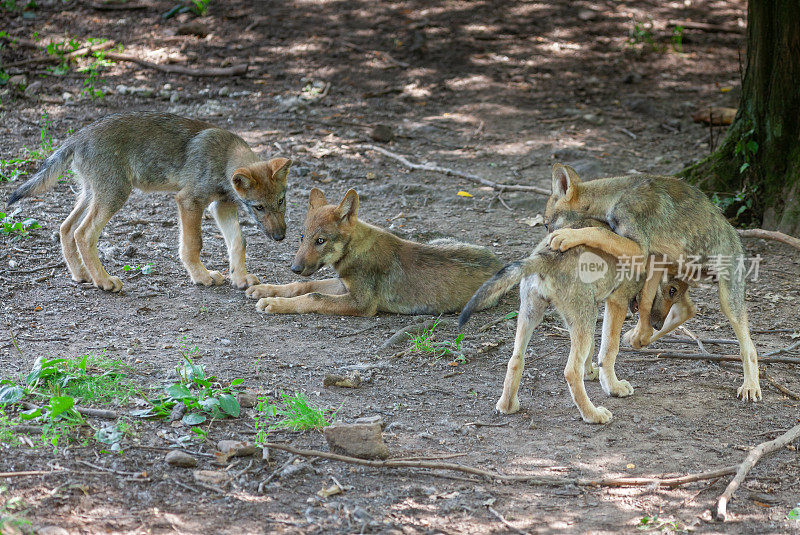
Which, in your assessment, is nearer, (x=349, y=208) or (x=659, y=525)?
(x=659, y=525)

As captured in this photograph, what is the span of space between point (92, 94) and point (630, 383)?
881 cm

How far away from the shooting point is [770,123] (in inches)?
331

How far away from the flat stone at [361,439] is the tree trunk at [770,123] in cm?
562

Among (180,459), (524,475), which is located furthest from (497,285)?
(180,459)

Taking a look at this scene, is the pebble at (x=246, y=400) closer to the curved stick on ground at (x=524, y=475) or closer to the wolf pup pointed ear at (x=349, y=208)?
the curved stick on ground at (x=524, y=475)

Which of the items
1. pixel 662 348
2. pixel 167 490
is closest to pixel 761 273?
pixel 662 348

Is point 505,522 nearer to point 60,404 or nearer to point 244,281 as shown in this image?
point 60,404

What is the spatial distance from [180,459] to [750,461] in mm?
3001

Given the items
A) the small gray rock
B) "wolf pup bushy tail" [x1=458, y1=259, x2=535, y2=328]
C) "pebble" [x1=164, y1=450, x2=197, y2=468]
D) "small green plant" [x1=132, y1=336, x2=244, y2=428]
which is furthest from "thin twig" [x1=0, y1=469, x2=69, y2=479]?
the small gray rock

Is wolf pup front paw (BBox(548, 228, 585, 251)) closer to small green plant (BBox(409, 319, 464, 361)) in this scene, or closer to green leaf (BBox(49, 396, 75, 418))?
small green plant (BBox(409, 319, 464, 361))

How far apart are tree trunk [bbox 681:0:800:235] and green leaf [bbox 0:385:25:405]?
705 cm

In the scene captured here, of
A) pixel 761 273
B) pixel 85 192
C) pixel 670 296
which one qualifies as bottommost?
pixel 761 273

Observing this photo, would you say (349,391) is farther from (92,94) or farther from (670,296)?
(92,94)

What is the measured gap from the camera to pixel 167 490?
3.96 m
